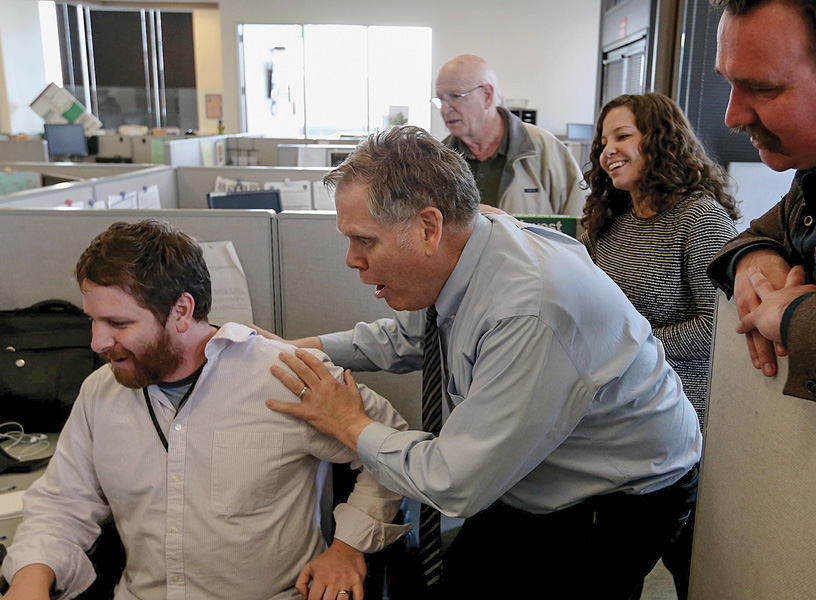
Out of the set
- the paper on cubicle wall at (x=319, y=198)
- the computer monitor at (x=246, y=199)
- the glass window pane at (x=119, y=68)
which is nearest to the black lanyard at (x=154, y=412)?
the computer monitor at (x=246, y=199)

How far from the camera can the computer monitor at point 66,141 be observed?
6.16 m

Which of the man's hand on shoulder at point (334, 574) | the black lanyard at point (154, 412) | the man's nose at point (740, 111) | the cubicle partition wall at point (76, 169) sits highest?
the man's nose at point (740, 111)

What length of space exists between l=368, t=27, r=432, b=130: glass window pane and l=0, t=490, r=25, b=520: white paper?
9231mm

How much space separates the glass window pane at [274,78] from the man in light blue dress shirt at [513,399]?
31.5 feet

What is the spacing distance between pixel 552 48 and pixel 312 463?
1004cm

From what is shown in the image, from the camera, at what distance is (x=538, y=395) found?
1.01 m

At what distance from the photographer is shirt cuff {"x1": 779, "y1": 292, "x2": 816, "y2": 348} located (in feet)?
2.68

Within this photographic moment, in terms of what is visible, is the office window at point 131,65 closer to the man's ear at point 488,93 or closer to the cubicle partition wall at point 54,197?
the cubicle partition wall at point 54,197

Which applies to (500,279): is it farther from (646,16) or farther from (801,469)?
(646,16)

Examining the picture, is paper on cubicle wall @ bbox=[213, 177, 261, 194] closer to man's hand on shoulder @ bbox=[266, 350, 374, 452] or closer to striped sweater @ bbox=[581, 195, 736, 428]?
striped sweater @ bbox=[581, 195, 736, 428]

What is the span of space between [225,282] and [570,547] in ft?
3.69

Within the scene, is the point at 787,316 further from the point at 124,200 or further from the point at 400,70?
the point at 400,70

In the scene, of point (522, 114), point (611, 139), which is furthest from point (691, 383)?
point (522, 114)

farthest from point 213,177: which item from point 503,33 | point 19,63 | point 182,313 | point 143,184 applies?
point 19,63
